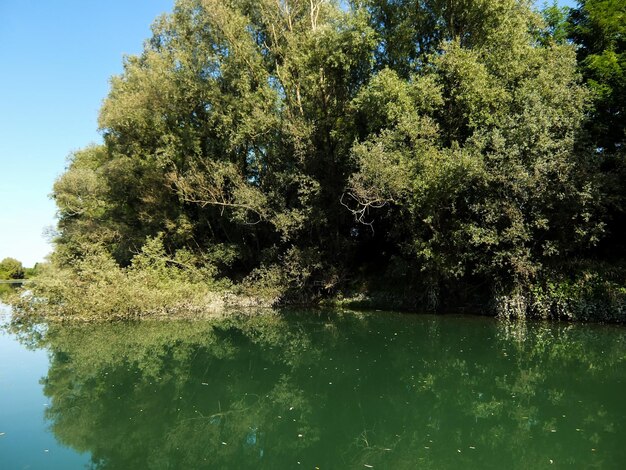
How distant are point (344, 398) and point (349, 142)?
49.9ft

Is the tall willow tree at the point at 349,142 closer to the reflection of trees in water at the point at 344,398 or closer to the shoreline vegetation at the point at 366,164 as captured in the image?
the shoreline vegetation at the point at 366,164

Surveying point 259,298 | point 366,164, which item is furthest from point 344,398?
point 259,298

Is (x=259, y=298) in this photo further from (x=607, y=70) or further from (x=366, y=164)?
(x=607, y=70)

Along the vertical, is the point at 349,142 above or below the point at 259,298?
above

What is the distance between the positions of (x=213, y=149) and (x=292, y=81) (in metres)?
5.30

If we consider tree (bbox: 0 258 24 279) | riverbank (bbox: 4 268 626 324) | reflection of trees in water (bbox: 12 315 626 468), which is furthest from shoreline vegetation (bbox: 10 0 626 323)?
tree (bbox: 0 258 24 279)

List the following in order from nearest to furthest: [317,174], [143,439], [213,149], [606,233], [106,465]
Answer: [106,465] < [143,439] < [606,233] < [317,174] < [213,149]

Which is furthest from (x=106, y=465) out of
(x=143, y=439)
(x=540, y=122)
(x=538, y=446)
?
(x=540, y=122)

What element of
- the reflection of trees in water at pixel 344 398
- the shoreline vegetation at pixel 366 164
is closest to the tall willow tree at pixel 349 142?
the shoreline vegetation at pixel 366 164

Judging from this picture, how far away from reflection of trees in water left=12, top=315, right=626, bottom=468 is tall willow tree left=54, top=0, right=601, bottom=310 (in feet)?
15.1

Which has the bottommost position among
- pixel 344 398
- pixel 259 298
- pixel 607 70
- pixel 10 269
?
pixel 344 398

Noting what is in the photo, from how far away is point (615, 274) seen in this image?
50.8 ft

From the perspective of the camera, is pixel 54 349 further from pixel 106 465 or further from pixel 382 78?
pixel 382 78

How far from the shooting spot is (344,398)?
814 centimetres
